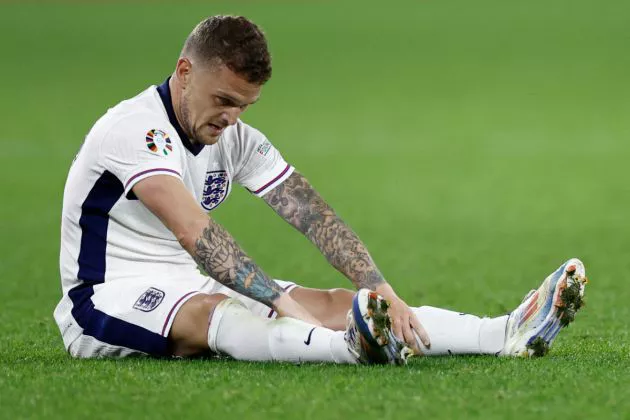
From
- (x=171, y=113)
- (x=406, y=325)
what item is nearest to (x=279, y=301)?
(x=406, y=325)

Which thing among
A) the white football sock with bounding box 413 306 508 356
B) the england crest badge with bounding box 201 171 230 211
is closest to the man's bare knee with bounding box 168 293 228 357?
the england crest badge with bounding box 201 171 230 211

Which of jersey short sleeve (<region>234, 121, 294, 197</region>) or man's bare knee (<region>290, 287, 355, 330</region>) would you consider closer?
man's bare knee (<region>290, 287, 355, 330</region>)

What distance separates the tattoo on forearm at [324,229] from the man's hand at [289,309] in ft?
1.70

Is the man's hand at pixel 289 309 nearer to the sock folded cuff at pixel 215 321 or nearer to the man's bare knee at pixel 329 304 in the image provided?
the sock folded cuff at pixel 215 321

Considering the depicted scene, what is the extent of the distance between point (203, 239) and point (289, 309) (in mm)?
478

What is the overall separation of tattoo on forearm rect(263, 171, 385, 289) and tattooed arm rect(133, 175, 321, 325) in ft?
2.18

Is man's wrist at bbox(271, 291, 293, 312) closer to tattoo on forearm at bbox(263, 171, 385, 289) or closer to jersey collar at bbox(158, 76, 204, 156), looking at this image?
tattoo on forearm at bbox(263, 171, 385, 289)

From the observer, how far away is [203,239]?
5406 mm

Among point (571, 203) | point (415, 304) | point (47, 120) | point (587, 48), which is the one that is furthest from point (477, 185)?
point (587, 48)

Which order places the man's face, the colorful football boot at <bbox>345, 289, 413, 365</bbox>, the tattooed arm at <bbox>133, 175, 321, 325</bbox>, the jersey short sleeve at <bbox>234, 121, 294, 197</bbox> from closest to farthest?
the colorful football boot at <bbox>345, 289, 413, 365</bbox>, the tattooed arm at <bbox>133, 175, 321, 325</bbox>, the man's face, the jersey short sleeve at <bbox>234, 121, 294, 197</bbox>

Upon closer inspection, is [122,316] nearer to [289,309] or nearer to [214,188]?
[289,309]

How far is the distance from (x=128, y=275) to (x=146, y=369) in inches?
22.1

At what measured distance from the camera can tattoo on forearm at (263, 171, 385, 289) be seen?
6.09m

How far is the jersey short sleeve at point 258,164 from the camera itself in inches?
250
